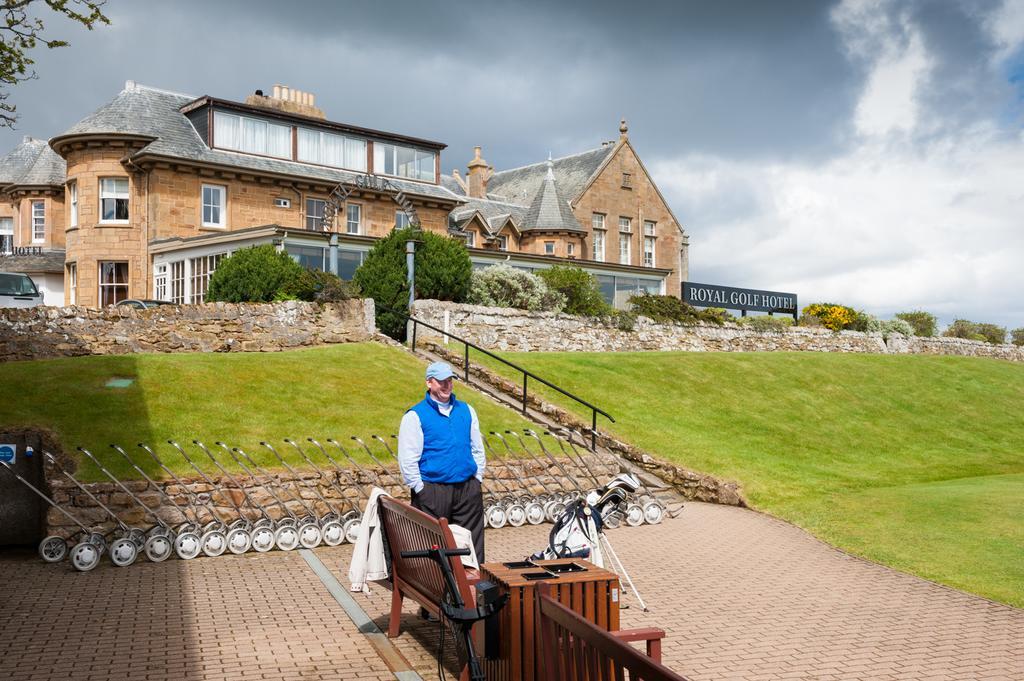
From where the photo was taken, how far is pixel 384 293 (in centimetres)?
2533

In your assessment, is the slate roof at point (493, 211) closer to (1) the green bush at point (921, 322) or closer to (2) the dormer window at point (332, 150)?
(2) the dormer window at point (332, 150)

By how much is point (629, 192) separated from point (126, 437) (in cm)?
3906

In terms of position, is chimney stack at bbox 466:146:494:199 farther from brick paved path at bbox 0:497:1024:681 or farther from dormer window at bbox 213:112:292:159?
brick paved path at bbox 0:497:1024:681

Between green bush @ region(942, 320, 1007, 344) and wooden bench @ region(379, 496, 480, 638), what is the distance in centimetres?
4701

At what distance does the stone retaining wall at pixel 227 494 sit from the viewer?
11125 mm

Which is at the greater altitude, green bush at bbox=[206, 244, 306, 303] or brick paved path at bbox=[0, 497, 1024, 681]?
green bush at bbox=[206, 244, 306, 303]

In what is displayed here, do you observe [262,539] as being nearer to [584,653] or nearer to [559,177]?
[584,653]

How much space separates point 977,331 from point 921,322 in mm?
4383

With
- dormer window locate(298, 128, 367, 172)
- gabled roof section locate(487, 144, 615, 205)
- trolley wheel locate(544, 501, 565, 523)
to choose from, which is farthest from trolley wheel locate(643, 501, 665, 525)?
gabled roof section locate(487, 144, 615, 205)

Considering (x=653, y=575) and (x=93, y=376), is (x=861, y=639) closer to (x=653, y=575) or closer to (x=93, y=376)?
(x=653, y=575)

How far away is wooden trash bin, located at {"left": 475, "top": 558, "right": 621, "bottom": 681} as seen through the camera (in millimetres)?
5547

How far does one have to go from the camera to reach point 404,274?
25516 mm

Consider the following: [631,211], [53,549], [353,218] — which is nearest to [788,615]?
[53,549]

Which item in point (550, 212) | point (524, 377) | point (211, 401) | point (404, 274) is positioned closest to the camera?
point (211, 401)
